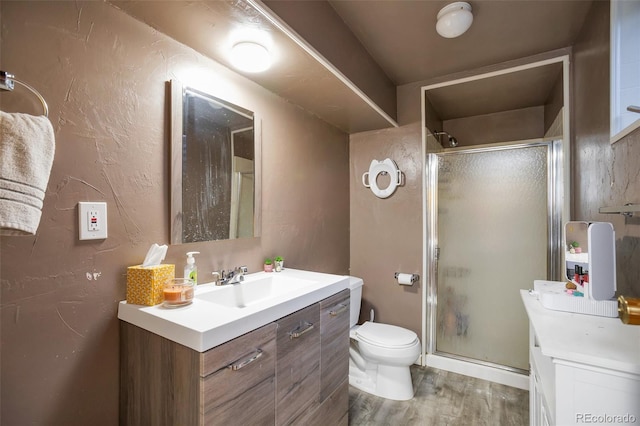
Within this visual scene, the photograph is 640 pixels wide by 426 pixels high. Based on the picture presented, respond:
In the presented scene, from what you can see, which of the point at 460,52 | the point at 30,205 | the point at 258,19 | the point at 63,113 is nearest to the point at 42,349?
the point at 30,205

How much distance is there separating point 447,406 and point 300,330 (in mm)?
1403

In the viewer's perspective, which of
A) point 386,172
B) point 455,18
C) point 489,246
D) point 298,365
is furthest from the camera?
point 386,172

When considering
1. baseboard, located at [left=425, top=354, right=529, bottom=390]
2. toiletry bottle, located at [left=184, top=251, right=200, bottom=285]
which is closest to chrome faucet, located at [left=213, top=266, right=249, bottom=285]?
toiletry bottle, located at [left=184, top=251, right=200, bottom=285]

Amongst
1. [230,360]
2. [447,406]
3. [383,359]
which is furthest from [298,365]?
[447,406]

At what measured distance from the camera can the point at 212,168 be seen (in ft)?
4.81

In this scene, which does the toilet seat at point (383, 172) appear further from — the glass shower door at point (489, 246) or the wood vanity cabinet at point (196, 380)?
the wood vanity cabinet at point (196, 380)

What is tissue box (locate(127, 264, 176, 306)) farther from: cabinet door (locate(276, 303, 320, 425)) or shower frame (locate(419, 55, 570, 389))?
shower frame (locate(419, 55, 570, 389))

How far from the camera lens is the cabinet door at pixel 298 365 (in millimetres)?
1167

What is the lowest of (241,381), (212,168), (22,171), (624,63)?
(241,381)

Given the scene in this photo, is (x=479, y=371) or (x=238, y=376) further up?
(x=238, y=376)

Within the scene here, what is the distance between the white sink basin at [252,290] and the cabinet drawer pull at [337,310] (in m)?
0.17

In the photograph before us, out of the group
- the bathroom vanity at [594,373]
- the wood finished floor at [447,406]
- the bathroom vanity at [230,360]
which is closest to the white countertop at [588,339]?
the bathroom vanity at [594,373]

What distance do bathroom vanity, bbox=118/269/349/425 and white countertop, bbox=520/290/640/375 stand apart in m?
0.85

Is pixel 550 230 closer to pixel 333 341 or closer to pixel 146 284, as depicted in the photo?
pixel 333 341
